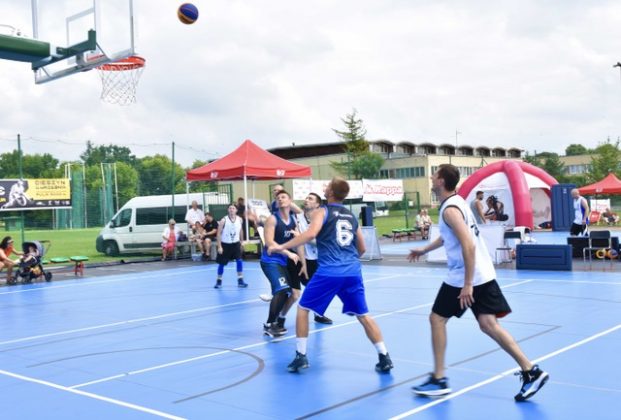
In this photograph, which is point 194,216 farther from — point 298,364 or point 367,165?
point 367,165

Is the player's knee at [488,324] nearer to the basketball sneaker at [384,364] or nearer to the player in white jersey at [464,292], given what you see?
the player in white jersey at [464,292]

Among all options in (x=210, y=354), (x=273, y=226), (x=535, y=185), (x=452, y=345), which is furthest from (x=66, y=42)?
(x=535, y=185)

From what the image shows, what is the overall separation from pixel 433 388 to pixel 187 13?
10510 mm

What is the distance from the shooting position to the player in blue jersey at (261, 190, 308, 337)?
8805 mm

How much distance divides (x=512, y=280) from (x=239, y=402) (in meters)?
10.1

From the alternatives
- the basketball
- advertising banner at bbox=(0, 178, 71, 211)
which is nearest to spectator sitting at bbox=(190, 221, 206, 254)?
advertising banner at bbox=(0, 178, 71, 211)

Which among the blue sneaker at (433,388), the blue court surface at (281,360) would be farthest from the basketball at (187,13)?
the blue sneaker at (433,388)

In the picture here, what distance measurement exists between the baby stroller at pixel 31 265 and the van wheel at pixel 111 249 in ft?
24.8

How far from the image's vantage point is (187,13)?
13.9 m

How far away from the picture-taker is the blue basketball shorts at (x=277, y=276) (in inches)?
346

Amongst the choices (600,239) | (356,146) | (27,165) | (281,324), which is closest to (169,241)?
(27,165)

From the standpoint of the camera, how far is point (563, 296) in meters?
11.9

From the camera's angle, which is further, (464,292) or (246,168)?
(246,168)

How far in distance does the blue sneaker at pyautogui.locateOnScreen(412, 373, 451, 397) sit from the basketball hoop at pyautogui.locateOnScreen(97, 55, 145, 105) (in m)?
11.3
